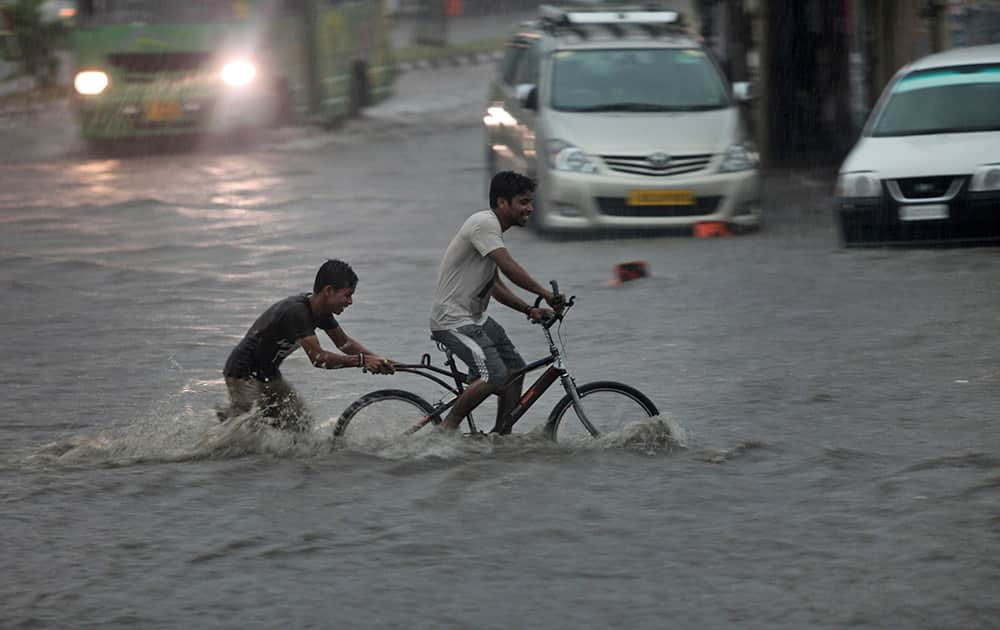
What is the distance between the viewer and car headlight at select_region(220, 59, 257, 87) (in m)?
24.3

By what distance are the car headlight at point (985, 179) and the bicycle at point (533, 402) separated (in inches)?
270

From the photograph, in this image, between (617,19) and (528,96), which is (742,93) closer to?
(617,19)

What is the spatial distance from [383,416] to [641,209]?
7.95 m

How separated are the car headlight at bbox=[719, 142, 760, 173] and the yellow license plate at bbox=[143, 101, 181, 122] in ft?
33.4

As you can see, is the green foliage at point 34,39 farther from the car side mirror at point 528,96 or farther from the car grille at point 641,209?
the car grille at point 641,209

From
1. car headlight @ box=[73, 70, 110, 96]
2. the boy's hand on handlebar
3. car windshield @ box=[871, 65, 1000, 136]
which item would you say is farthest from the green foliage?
the boy's hand on handlebar

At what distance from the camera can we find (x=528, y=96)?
16.8 m

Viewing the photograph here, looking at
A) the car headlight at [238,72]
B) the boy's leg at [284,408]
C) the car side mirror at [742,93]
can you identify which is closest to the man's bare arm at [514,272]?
the boy's leg at [284,408]

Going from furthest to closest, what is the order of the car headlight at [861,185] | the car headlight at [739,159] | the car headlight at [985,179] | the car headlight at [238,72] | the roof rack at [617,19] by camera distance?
the car headlight at [238,72] → the roof rack at [617,19] → the car headlight at [739,159] → the car headlight at [861,185] → the car headlight at [985,179]

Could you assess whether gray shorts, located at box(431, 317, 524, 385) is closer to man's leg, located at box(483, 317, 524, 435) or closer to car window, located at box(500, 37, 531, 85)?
man's leg, located at box(483, 317, 524, 435)

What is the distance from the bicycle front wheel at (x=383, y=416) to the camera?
8.43 m

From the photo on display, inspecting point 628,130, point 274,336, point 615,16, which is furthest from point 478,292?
point 615,16

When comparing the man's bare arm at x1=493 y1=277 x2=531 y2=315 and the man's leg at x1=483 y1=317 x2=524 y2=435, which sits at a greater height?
the man's bare arm at x1=493 y1=277 x2=531 y2=315

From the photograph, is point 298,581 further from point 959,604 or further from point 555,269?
point 555,269
